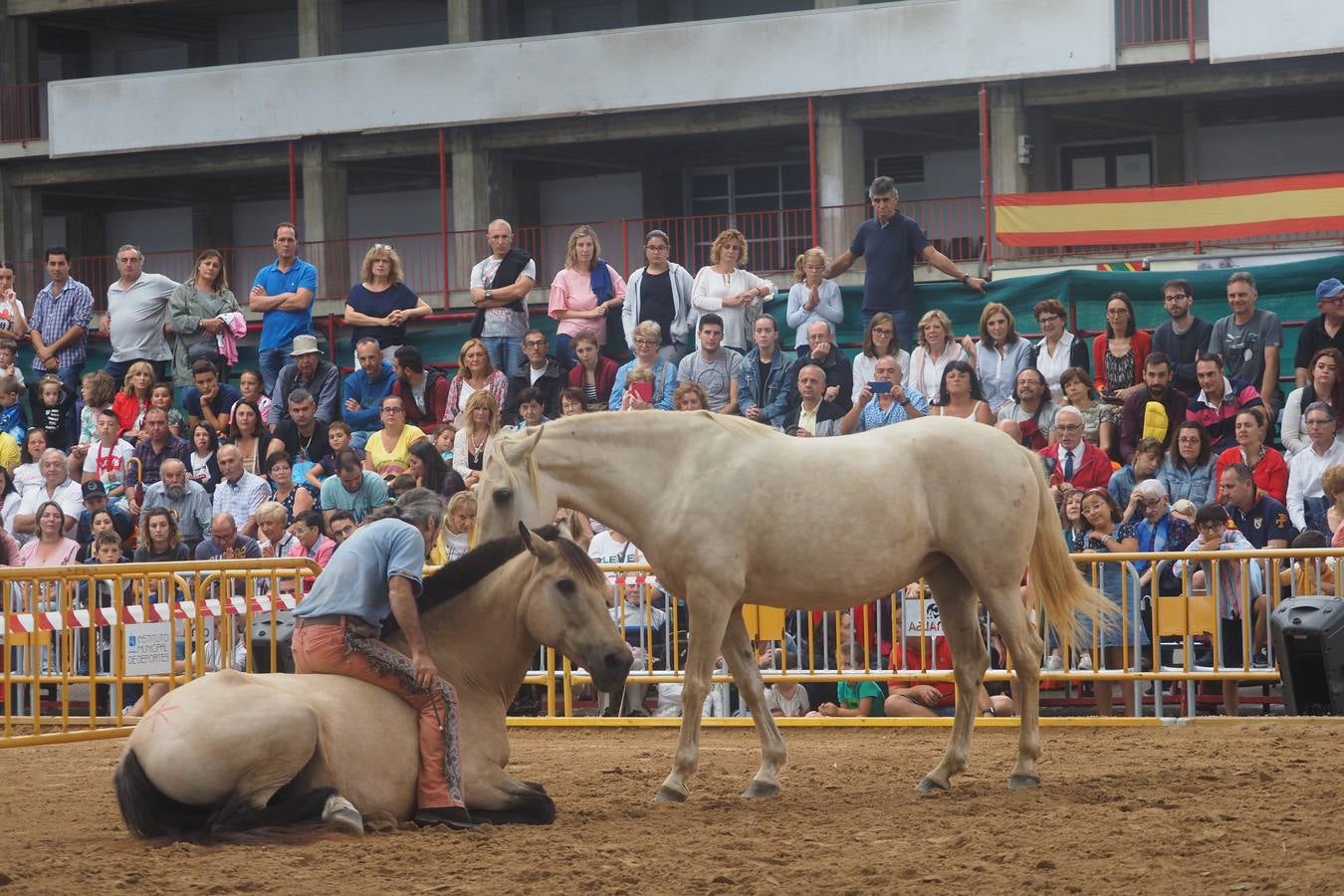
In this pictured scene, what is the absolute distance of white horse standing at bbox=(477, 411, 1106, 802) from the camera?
9016 millimetres

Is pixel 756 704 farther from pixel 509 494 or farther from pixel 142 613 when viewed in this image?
pixel 142 613

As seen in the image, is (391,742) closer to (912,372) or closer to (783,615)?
(783,615)

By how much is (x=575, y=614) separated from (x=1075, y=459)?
669 centimetres

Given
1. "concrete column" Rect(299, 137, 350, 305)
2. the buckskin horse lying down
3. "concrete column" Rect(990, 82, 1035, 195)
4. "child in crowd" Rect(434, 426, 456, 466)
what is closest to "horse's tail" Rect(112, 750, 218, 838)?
the buckskin horse lying down

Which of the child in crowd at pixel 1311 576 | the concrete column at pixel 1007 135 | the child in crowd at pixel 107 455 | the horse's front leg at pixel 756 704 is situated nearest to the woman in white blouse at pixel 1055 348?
the child in crowd at pixel 1311 576

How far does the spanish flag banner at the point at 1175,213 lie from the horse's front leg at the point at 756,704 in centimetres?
1388

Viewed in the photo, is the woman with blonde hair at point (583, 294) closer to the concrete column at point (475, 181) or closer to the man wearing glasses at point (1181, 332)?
the man wearing glasses at point (1181, 332)

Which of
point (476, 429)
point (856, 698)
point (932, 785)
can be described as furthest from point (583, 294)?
point (932, 785)

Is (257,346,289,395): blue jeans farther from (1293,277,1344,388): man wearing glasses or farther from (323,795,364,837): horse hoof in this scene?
(323,795,364,837): horse hoof

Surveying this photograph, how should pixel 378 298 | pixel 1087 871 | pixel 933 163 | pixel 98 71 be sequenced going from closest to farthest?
pixel 1087 871 < pixel 378 298 < pixel 933 163 < pixel 98 71

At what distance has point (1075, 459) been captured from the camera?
45.7ft

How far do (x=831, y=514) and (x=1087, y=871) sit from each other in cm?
297

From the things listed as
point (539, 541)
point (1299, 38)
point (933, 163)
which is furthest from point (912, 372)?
point (933, 163)

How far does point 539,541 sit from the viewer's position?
27.5 feet
